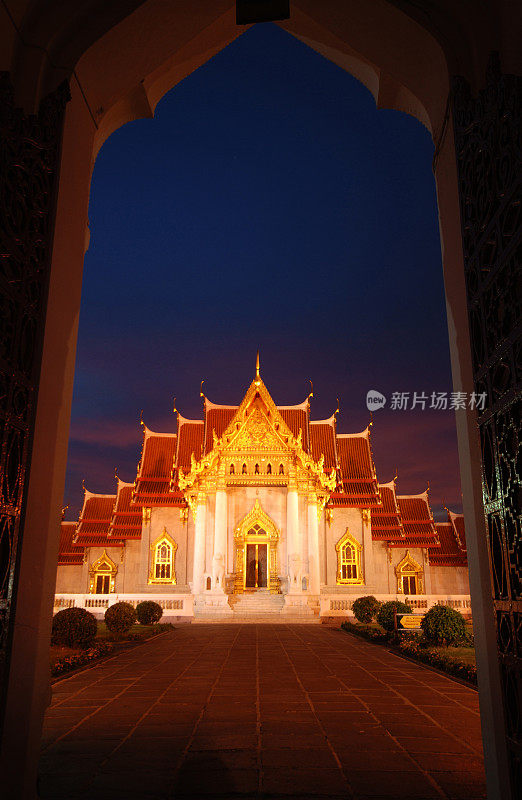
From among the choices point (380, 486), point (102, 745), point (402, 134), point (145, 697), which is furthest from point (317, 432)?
point (102, 745)

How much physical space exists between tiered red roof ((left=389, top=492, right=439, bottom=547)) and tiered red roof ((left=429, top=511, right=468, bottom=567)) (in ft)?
3.18

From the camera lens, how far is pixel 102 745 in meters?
4.34

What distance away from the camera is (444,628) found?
36.9 ft

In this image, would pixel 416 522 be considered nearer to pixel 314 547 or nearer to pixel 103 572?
pixel 314 547

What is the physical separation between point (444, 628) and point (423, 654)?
1.62 meters

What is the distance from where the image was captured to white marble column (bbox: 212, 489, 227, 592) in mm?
22078

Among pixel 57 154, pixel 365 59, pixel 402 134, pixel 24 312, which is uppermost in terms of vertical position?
pixel 402 134

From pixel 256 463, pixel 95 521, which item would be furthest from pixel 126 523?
pixel 256 463

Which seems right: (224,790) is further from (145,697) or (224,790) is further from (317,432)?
(317,432)

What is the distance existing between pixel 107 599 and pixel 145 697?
14.4 metres

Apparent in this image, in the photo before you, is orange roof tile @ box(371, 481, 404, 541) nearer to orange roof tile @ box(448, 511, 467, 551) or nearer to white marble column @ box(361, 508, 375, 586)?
A: white marble column @ box(361, 508, 375, 586)

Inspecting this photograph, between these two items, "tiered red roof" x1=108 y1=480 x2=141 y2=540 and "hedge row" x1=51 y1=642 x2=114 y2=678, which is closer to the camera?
"hedge row" x1=51 y1=642 x2=114 y2=678

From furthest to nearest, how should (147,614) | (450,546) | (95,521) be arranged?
(450,546)
(95,521)
(147,614)

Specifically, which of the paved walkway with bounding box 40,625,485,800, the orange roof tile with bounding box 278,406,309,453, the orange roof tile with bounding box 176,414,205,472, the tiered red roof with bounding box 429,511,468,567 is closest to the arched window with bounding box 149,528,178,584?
the orange roof tile with bounding box 176,414,205,472
